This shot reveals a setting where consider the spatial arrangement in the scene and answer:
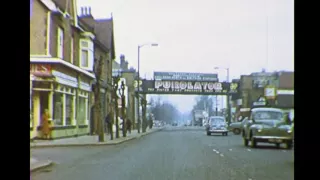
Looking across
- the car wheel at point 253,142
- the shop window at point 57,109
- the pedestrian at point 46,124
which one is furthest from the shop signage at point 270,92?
the shop window at point 57,109

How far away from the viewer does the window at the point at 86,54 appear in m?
30.5

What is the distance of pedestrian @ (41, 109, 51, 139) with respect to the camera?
810 inches

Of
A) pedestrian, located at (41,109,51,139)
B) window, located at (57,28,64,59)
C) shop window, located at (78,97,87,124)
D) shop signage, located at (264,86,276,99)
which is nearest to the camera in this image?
shop signage, located at (264,86,276,99)

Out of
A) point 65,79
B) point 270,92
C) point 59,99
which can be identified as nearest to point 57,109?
point 59,99

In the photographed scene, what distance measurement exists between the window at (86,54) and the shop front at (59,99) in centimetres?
125

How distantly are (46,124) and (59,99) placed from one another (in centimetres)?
189

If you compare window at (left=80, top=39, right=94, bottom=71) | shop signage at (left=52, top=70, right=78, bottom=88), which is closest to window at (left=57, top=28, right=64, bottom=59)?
shop signage at (left=52, top=70, right=78, bottom=88)

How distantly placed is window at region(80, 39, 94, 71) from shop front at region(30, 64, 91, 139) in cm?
125

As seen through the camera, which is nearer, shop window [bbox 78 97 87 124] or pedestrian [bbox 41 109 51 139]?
pedestrian [bbox 41 109 51 139]

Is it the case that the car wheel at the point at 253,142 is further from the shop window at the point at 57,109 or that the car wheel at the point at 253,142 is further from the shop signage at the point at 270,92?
the shop signage at the point at 270,92

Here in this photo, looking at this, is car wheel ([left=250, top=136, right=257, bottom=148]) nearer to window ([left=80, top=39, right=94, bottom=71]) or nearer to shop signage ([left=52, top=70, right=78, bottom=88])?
shop signage ([left=52, top=70, right=78, bottom=88])

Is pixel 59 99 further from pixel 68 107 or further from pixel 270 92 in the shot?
pixel 270 92
